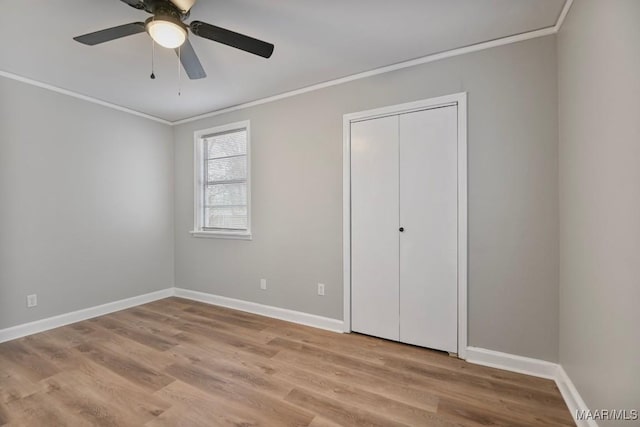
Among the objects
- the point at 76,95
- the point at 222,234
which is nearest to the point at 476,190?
the point at 222,234

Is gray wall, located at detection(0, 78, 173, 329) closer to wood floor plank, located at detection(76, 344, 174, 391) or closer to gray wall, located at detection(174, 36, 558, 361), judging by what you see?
wood floor plank, located at detection(76, 344, 174, 391)

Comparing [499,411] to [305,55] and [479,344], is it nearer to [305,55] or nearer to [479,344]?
[479,344]

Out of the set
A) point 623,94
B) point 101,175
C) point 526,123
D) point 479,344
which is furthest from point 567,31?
point 101,175

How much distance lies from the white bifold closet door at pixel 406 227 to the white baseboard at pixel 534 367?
0.19m

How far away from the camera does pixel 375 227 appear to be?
257 cm

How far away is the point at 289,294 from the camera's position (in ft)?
9.92

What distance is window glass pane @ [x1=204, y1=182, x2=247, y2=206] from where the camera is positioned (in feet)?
11.5

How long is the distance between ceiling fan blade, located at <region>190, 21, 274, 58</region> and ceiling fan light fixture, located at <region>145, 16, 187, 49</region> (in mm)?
71

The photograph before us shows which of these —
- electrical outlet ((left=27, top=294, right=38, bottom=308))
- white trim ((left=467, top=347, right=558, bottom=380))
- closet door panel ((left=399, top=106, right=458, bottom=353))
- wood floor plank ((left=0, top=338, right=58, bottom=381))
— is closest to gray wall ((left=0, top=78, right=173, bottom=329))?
electrical outlet ((left=27, top=294, right=38, bottom=308))

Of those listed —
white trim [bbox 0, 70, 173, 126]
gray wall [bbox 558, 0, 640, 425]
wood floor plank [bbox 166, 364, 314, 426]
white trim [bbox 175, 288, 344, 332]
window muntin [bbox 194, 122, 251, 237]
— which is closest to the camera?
→ gray wall [bbox 558, 0, 640, 425]

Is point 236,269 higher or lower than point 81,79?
lower

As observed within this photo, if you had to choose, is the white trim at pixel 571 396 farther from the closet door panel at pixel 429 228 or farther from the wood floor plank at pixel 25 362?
the wood floor plank at pixel 25 362

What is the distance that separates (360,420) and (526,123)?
2.27m

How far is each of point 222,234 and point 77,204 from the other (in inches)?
61.3
